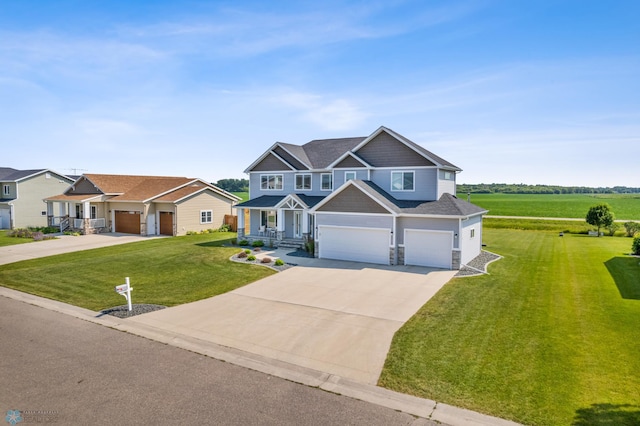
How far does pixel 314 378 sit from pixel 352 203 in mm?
14190

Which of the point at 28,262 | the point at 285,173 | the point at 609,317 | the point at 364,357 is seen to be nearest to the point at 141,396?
the point at 364,357

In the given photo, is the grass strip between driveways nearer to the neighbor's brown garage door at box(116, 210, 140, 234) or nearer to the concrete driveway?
the concrete driveway

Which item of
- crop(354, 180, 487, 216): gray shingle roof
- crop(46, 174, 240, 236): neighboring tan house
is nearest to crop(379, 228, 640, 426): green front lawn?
crop(354, 180, 487, 216): gray shingle roof

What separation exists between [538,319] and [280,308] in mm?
8294

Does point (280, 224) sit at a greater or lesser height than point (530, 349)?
greater

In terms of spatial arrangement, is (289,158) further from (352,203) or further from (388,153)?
(352,203)

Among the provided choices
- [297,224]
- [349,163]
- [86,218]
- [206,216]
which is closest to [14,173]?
[86,218]

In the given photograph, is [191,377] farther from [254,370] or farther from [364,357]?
[364,357]

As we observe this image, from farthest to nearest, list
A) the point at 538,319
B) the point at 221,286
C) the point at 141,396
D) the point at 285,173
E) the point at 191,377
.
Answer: the point at 285,173, the point at 221,286, the point at 538,319, the point at 191,377, the point at 141,396

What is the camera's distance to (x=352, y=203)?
22016 millimetres

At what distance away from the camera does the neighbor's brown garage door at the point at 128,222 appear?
112 feet

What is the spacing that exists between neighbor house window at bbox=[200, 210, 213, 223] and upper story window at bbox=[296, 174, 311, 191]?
11.1m

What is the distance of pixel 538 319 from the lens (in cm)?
1208

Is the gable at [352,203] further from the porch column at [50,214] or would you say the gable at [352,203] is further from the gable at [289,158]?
the porch column at [50,214]
